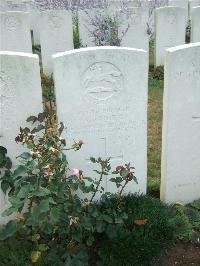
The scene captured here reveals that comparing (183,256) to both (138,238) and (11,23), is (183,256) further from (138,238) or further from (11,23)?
(11,23)

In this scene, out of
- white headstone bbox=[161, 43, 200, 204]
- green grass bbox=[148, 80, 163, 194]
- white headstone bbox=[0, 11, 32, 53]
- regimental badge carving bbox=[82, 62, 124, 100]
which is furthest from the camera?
white headstone bbox=[0, 11, 32, 53]

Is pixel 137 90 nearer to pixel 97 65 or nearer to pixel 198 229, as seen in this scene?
pixel 97 65

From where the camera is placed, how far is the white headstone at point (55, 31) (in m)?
7.98

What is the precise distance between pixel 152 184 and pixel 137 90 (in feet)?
3.99

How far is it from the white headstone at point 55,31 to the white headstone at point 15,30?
395 millimetres

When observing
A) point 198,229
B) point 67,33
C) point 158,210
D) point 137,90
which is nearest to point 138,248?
point 158,210

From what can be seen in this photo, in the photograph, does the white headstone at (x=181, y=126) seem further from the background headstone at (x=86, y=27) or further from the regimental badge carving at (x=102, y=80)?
the background headstone at (x=86, y=27)

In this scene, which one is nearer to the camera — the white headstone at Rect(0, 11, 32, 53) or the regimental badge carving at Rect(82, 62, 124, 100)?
the regimental badge carving at Rect(82, 62, 124, 100)

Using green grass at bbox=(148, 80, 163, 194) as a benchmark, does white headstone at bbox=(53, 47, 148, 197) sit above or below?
above

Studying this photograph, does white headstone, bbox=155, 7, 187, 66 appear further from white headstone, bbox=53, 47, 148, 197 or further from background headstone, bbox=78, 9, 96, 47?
white headstone, bbox=53, 47, 148, 197

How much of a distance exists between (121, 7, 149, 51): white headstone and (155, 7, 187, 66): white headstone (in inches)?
9.5

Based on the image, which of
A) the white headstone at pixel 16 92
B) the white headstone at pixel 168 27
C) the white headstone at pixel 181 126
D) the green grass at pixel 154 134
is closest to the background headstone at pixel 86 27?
the white headstone at pixel 168 27

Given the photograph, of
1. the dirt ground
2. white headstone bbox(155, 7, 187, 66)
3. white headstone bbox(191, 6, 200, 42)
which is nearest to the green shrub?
the dirt ground

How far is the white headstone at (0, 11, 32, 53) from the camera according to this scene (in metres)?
7.75
